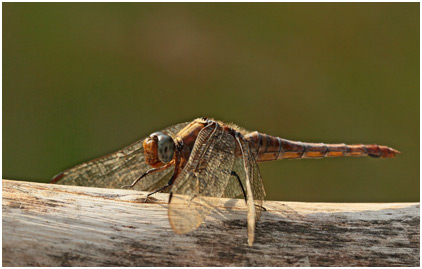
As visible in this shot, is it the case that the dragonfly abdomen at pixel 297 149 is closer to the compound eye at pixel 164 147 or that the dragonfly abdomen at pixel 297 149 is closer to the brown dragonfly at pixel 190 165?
the brown dragonfly at pixel 190 165

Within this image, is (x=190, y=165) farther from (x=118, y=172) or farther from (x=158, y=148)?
(x=118, y=172)

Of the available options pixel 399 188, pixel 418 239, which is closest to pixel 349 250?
pixel 418 239

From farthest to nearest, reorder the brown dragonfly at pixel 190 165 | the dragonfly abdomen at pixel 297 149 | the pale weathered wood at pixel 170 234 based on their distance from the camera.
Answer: the dragonfly abdomen at pixel 297 149
the brown dragonfly at pixel 190 165
the pale weathered wood at pixel 170 234

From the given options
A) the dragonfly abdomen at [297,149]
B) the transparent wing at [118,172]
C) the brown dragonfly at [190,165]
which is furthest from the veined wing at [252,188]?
the transparent wing at [118,172]

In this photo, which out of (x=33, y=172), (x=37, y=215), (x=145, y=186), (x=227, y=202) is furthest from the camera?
(x=33, y=172)

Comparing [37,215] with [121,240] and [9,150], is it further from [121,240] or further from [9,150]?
[9,150]

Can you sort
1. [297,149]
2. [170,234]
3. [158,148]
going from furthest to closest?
[297,149]
[158,148]
[170,234]

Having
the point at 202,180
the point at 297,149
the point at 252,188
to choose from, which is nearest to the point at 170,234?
the point at 202,180
